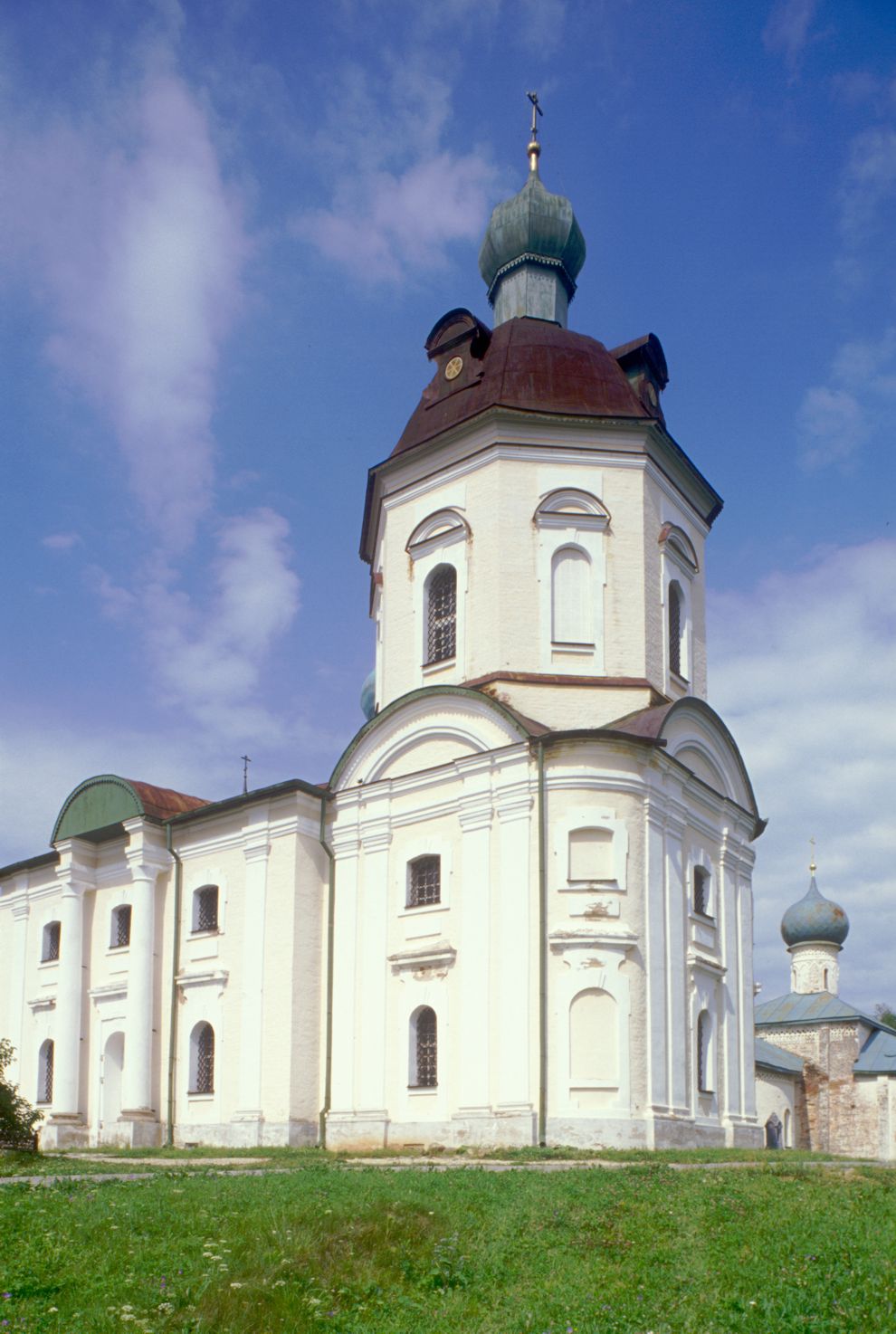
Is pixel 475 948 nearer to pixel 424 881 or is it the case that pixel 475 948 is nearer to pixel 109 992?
pixel 424 881

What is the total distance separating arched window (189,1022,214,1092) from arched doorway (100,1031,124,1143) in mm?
2440

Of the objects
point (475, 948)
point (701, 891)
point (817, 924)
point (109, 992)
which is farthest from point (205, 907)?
point (817, 924)

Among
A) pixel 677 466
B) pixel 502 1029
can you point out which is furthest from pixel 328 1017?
pixel 677 466

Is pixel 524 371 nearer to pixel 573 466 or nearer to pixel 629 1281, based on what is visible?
pixel 573 466

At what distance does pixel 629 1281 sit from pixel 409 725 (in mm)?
12015

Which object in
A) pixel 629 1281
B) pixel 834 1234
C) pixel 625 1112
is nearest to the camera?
pixel 629 1281

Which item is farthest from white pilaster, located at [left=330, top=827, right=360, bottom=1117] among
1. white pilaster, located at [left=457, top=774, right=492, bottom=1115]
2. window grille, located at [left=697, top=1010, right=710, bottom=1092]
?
window grille, located at [left=697, top=1010, right=710, bottom=1092]

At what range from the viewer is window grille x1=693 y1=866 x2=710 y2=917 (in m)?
20.4

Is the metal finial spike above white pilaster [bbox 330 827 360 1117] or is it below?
above

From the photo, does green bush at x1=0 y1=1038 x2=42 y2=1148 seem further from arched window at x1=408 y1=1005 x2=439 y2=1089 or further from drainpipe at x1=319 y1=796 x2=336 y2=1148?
arched window at x1=408 y1=1005 x2=439 y2=1089

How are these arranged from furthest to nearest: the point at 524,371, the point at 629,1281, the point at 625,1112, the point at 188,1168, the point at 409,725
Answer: the point at 524,371
the point at 409,725
the point at 625,1112
the point at 188,1168
the point at 629,1281

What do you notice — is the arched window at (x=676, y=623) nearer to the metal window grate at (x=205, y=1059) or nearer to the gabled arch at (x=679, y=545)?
the gabled arch at (x=679, y=545)

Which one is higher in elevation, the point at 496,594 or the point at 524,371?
the point at 524,371

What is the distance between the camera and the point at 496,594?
20.5 meters
